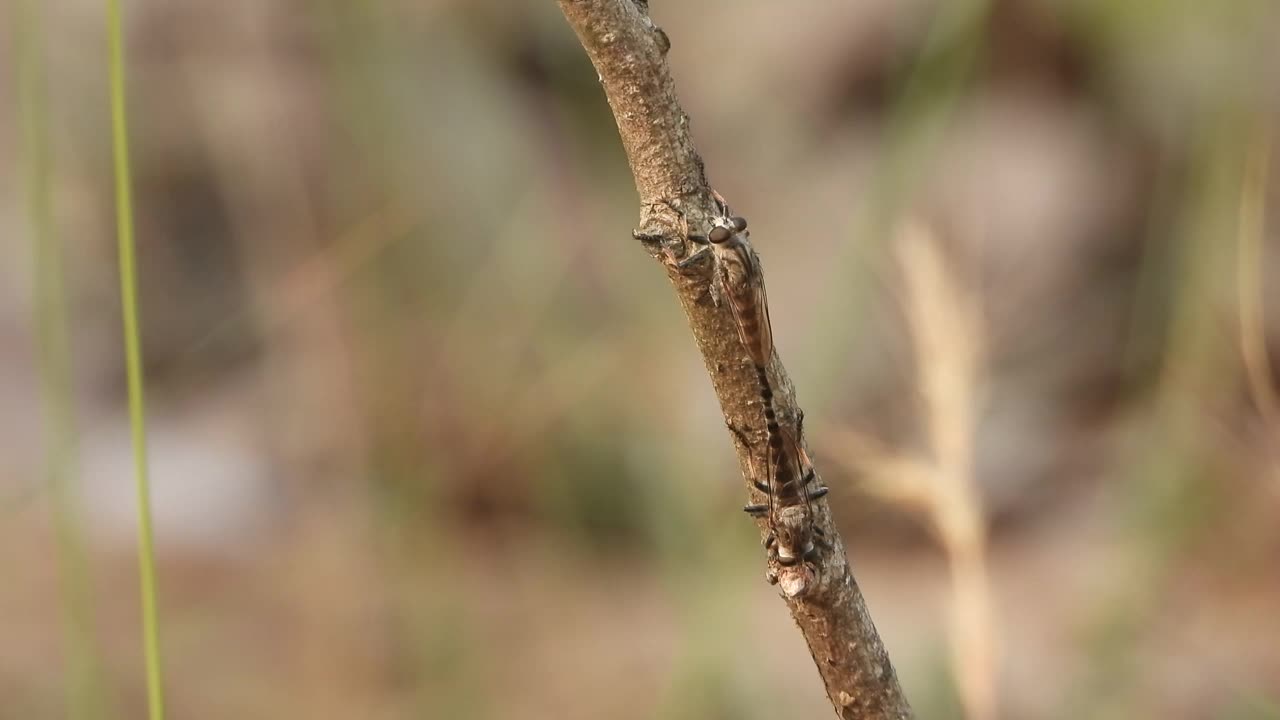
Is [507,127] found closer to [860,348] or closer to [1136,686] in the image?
[860,348]

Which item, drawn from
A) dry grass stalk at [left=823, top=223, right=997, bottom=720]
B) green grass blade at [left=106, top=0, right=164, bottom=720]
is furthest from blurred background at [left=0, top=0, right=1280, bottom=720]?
green grass blade at [left=106, top=0, right=164, bottom=720]

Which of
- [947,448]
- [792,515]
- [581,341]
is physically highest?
[581,341]

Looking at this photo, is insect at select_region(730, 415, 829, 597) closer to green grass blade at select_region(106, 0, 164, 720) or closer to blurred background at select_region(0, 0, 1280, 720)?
green grass blade at select_region(106, 0, 164, 720)

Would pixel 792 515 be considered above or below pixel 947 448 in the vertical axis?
below

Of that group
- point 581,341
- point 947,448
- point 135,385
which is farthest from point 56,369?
point 581,341

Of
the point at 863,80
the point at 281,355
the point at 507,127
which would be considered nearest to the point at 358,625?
the point at 281,355

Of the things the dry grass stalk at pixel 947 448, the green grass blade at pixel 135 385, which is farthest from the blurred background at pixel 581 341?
the green grass blade at pixel 135 385

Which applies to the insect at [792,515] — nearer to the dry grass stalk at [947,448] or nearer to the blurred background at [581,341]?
the dry grass stalk at [947,448]

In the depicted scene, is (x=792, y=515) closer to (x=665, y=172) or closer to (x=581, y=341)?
(x=665, y=172)
